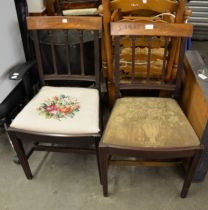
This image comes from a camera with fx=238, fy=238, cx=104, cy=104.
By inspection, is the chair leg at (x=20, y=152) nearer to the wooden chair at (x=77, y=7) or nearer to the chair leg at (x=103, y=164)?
the chair leg at (x=103, y=164)

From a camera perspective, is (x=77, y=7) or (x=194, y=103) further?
(x=77, y=7)

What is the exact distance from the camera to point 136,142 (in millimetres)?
1158

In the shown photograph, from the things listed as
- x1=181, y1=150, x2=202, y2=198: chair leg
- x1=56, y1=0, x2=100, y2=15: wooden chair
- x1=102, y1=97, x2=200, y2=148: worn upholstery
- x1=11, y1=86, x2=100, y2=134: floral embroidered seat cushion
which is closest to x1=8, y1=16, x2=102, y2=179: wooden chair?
x1=11, y1=86, x2=100, y2=134: floral embroidered seat cushion

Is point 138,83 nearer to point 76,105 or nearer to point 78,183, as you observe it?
point 76,105

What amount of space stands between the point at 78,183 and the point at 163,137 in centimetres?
67

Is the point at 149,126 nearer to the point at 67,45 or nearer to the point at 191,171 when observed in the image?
the point at 191,171

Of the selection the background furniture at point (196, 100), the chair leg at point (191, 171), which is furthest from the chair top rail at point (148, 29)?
the chair leg at point (191, 171)

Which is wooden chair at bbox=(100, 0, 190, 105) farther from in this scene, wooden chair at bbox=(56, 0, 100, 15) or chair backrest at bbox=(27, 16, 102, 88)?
wooden chair at bbox=(56, 0, 100, 15)

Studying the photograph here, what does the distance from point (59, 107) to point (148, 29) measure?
660 millimetres

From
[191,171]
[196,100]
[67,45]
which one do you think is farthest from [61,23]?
[191,171]

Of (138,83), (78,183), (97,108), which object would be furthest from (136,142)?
(78,183)

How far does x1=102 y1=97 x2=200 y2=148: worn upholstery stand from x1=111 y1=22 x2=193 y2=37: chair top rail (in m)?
0.39

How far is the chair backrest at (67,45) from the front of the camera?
140 cm

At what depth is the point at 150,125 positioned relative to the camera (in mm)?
1241
